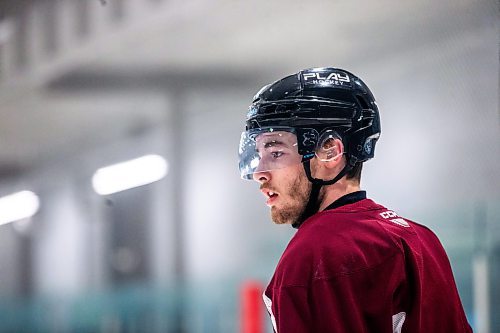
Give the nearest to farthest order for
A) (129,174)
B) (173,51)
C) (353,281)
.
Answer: (353,281) < (173,51) < (129,174)

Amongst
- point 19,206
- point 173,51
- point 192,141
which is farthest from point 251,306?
point 19,206

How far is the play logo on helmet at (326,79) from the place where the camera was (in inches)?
61.0

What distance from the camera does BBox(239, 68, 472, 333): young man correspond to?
1350mm

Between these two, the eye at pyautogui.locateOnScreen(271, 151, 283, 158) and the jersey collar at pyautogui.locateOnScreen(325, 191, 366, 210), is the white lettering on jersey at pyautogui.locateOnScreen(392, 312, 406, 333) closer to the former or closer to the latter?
the jersey collar at pyautogui.locateOnScreen(325, 191, 366, 210)

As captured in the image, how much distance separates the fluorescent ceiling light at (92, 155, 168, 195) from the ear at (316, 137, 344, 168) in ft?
9.29

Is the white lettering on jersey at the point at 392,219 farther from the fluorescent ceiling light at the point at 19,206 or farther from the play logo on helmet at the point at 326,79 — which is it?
the fluorescent ceiling light at the point at 19,206

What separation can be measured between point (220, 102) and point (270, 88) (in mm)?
2393

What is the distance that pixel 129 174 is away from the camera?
434 centimetres

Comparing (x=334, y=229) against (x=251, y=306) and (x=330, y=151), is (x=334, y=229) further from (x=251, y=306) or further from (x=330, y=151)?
(x=251, y=306)

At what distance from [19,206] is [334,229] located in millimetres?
3275

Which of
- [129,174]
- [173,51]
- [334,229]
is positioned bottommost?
[334,229]

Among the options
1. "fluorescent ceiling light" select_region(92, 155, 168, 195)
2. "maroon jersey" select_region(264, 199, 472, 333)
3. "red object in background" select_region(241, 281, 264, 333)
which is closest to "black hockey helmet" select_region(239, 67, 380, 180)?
"maroon jersey" select_region(264, 199, 472, 333)

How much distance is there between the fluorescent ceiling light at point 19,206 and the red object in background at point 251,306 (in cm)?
117

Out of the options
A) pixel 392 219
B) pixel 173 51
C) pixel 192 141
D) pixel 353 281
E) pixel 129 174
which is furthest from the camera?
pixel 129 174
